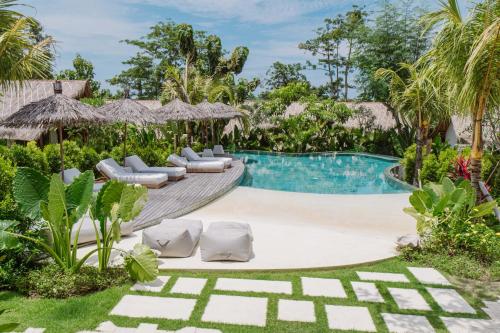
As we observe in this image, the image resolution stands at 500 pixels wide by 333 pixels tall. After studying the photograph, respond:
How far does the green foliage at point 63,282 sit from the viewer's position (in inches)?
186

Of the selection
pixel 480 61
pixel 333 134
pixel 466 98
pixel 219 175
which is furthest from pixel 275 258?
pixel 333 134

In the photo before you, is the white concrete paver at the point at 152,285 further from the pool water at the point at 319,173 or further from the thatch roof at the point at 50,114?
the pool water at the point at 319,173

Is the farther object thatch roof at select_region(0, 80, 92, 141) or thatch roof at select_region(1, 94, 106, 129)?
thatch roof at select_region(0, 80, 92, 141)

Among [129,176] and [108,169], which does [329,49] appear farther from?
[108,169]

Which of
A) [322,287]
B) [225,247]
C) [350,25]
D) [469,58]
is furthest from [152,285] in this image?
[350,25]

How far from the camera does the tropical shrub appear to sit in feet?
19.8

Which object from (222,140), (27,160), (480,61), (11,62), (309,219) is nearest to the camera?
(480,61)

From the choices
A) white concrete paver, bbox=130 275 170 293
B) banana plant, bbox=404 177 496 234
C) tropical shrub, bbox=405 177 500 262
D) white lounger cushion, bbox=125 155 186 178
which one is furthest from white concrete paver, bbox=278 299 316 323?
white lounger cushion, bbox=125 155 186 178

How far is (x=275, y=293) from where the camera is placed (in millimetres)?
4922

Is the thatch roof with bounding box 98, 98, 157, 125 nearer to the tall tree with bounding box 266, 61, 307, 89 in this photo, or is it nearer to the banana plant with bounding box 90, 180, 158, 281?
the banana plant with bounding box 90, 180, 158, 281

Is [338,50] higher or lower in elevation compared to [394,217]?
higher

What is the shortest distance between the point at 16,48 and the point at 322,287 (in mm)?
6396

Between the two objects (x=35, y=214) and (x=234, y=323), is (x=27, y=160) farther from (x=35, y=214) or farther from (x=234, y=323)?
(x=234, y=323)

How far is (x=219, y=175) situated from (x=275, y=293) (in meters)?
9.04
